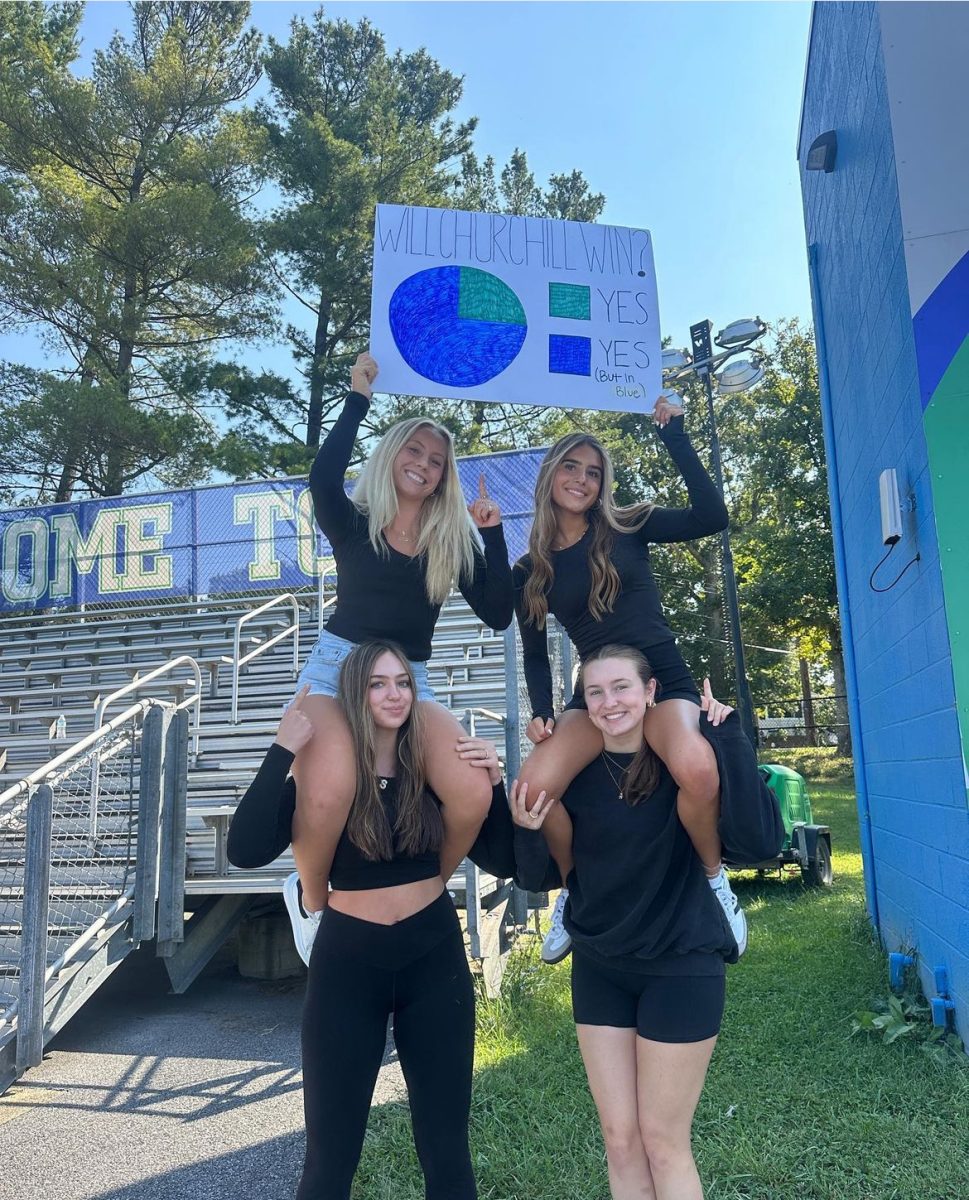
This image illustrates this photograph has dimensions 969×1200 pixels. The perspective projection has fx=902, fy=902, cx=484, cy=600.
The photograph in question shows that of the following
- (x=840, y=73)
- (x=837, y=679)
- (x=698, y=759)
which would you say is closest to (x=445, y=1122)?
(x=698, y=759)

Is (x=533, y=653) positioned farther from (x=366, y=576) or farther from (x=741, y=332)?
(x=741, y=332)

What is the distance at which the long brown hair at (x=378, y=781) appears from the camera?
2.38 m

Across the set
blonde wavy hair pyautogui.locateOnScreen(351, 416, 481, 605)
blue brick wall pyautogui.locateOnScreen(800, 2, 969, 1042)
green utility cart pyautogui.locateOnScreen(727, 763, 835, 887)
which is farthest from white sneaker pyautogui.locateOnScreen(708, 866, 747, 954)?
green utility cart pyautogui.locateOnScreen(727, 763, 835, 887)

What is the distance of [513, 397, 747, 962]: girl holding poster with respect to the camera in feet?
8.05

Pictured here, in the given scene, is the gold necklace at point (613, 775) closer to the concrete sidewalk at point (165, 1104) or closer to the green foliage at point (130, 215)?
the concrete sidewalk at point (165, 1104)

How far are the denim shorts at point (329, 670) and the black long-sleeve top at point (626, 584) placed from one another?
40 centimetres

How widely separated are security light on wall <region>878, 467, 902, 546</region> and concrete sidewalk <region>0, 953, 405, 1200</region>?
12.4 ft

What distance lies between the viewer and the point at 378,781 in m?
2.45

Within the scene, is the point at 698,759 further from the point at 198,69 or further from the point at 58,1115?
the point at 198,69

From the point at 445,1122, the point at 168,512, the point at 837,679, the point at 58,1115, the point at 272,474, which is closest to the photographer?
the point at 445,1122

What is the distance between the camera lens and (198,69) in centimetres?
1977

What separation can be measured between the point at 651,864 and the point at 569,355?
1865 millimetres

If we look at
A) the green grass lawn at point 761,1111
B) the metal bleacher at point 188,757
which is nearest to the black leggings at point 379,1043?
the green grass lawn at point 761,1111

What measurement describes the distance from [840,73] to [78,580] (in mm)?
11399
